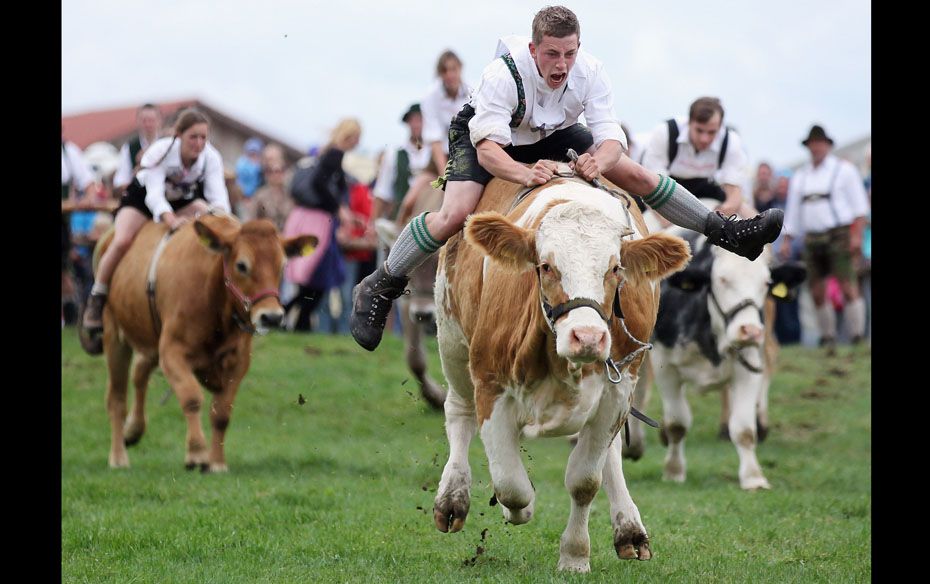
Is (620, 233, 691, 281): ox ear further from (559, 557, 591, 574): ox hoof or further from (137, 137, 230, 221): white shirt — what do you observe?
(137, 137, 230, 221): white shirt

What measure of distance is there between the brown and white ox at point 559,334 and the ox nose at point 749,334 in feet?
10.5

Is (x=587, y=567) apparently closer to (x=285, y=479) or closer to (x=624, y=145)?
(x=624, y=145)

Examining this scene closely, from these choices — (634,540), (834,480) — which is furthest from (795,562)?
(834,480)

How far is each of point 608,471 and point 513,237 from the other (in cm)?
153

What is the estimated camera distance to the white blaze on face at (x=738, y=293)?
9.71 meters

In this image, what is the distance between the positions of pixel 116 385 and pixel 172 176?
5.72 ft

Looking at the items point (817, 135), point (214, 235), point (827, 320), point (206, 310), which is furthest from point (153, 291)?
point (827, 320)

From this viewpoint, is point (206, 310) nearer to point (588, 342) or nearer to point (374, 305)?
point (374, 305)

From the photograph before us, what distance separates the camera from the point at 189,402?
31.9 ft

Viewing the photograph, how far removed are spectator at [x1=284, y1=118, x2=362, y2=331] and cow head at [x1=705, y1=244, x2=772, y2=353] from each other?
4.96 metres

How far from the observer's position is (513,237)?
223 inches

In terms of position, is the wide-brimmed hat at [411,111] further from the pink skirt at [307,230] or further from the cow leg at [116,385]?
the cow leg at [116,385]

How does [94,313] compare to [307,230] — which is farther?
[307,230]
